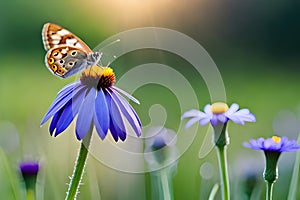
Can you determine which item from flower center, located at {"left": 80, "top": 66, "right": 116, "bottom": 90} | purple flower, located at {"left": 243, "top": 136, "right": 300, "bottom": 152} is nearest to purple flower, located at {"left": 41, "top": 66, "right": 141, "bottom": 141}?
flower center, located at {"left": 80, "top": 66, "right": 116, "bottom": 90}

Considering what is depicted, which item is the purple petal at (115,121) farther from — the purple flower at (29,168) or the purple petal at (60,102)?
the purple flower at (29,168)

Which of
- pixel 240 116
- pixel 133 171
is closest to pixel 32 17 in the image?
pixel 133 171

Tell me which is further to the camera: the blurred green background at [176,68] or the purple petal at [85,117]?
the blurred green background at [176,68]

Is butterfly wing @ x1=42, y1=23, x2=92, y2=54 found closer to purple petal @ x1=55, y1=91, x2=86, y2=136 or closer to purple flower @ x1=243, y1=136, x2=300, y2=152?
purple petal @ x1=55, y1=91, x2=86, y2=136

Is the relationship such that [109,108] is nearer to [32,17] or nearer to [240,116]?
[240,116]

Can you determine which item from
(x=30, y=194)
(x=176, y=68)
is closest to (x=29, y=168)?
Answer: (x=30, y=194)

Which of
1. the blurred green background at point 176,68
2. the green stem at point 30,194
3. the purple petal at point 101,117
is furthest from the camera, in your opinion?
the blurred green background at point 176,68

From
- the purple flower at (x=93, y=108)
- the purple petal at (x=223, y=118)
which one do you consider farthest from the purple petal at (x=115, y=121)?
the purple petal at (x=223, y=118)
